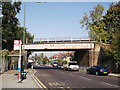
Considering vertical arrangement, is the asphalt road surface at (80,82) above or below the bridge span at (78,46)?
below

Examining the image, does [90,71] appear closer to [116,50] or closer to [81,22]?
[116,50]

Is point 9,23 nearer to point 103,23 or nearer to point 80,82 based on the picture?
point 103,23

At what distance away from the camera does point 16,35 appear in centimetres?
5725

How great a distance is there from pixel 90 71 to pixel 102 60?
8866 mm

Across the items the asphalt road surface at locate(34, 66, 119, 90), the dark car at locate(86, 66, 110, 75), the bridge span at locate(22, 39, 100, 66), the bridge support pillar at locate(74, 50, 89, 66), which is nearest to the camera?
the asphalt road surface at locate(34, 66, 119, 90)

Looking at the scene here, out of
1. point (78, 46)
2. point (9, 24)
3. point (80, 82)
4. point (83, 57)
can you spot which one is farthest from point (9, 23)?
point (80, 82)

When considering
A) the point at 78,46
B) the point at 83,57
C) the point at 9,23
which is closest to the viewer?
the point at 78,46

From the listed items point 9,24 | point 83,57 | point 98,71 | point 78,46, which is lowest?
point 98,71

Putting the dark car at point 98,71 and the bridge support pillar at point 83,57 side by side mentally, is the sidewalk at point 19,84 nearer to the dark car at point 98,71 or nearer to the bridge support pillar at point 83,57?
the dark car at point 98,71

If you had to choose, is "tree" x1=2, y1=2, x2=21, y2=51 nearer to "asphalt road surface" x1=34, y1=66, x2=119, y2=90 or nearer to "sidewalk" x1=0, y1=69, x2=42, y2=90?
"asphalt road surface" x1=34, y1=66, x2=119, y2=90

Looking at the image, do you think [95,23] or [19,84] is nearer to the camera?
[19,84]

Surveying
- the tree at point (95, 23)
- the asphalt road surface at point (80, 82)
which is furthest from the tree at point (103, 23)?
the asphalt road surface at point (80, 82)

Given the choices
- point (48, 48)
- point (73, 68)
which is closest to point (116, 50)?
point (73, 68)

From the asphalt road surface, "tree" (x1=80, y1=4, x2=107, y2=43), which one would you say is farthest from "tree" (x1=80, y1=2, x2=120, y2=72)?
the asphalt road surface
